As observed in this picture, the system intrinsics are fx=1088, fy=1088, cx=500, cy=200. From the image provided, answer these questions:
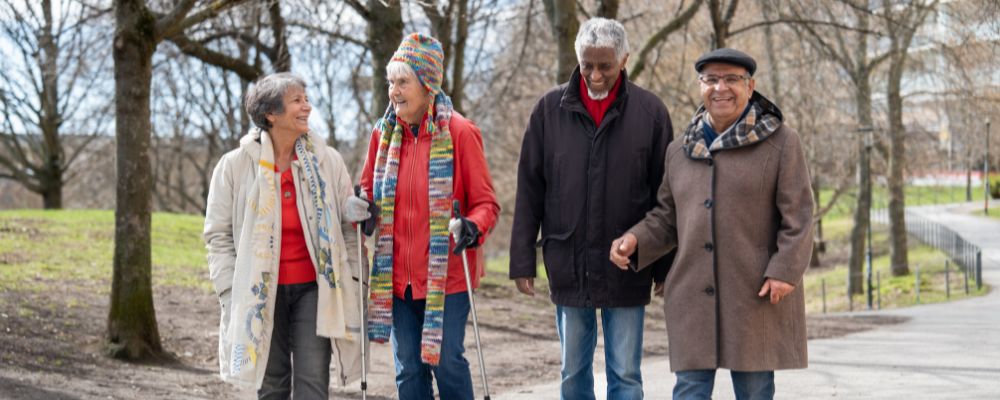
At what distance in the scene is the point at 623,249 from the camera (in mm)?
4637

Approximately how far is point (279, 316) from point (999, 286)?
2517 centimetres

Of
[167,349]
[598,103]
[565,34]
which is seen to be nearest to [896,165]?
[565,34]

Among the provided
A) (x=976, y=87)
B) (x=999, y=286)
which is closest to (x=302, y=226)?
(x=976, y=87)

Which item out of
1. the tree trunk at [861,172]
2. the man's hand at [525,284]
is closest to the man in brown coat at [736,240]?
the man's hand at [525,284]

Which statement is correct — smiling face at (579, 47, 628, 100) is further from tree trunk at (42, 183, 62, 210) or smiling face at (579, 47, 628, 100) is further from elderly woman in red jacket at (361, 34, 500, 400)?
tree trunk at (42, 183, 62, 210)

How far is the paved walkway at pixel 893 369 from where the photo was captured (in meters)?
7.79

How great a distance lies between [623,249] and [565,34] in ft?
26.1

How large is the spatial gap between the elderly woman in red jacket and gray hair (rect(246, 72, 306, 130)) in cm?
46

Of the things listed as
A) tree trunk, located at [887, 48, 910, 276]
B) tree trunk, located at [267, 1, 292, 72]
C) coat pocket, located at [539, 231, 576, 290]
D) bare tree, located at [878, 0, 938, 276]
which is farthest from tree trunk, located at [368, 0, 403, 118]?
tree trunk, located at [887, 48, 910, 276]

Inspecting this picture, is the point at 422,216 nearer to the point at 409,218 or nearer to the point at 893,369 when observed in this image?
→ the point at 409,218

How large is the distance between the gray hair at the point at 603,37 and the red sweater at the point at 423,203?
683 millimetres

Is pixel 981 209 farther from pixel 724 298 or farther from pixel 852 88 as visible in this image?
pixel 724 298

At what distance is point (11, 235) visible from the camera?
17781 millimetres

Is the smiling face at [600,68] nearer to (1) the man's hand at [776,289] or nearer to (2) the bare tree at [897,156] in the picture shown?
(1) the man's hand at [776,289]
